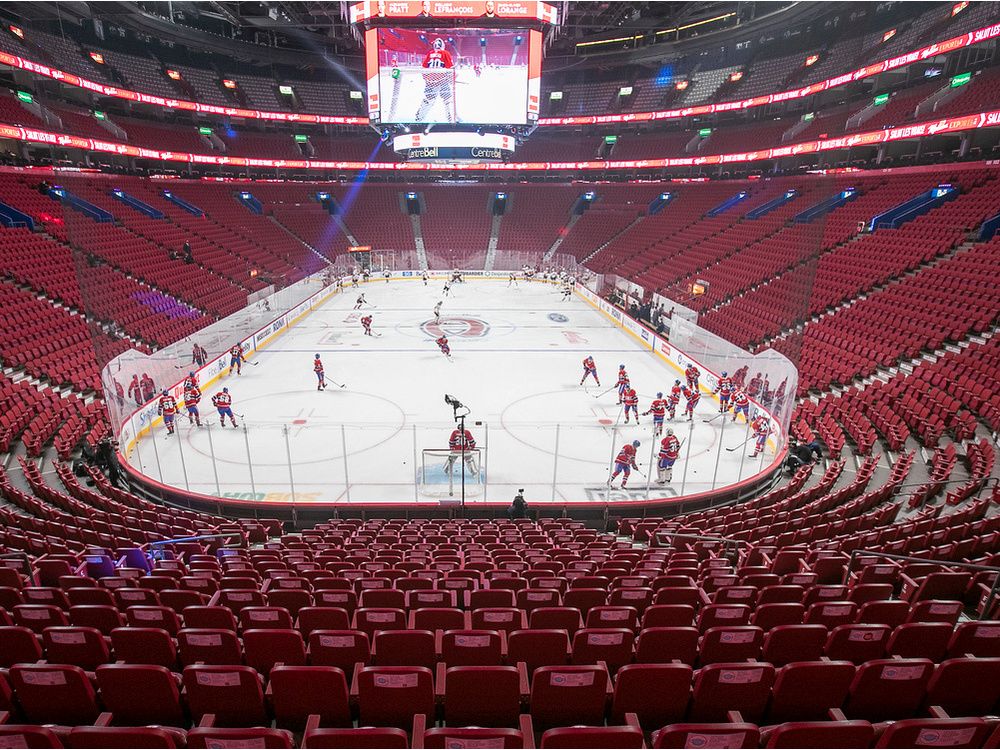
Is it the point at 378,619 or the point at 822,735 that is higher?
the point at 822,735

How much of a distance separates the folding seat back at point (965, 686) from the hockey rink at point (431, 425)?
736cm

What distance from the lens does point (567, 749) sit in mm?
2766

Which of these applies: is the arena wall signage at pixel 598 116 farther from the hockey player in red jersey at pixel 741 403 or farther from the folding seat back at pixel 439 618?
the folding seat back at pixel 439 618

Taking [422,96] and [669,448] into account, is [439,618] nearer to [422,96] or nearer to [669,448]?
[669,448]

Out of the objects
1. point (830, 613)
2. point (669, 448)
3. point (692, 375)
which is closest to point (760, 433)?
point (669, 448)

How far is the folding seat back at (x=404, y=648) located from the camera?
413 centimetres

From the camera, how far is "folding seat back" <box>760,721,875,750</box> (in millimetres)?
2766

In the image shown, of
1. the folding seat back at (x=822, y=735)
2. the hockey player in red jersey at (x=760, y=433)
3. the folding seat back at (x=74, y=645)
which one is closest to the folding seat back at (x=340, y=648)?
the folding seat back at (x=74, y=645)

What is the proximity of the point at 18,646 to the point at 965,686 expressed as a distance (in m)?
6.72

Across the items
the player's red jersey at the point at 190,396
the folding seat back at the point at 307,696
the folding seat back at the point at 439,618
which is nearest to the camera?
the folding seat back at the point at 307,696

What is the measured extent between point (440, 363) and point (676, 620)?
712 inches

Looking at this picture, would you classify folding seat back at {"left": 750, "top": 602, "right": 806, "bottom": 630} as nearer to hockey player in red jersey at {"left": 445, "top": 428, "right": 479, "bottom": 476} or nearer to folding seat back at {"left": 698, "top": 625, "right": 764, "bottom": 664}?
folding seat back at {"left": 698, "top": 625, "right": 764, "bottom": 664}

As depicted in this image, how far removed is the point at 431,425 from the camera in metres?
15.9

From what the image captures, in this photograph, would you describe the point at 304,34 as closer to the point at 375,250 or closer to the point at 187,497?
the point at 375,250
